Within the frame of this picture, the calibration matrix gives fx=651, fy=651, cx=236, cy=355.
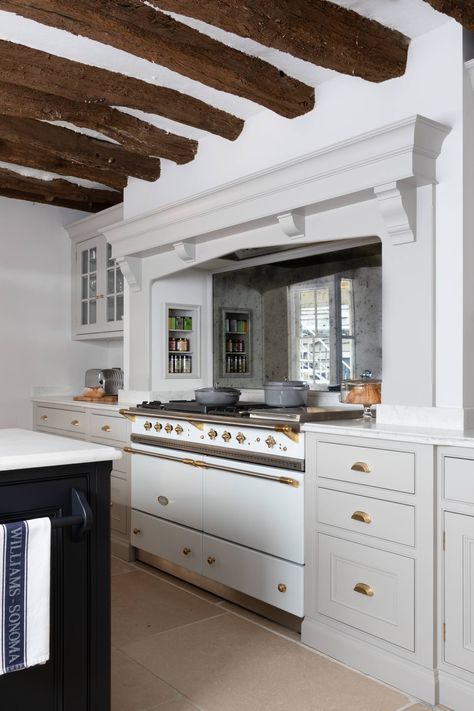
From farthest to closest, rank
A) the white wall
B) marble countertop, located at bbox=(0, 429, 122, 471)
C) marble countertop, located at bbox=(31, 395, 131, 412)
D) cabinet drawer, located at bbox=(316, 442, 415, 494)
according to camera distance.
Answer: the white wall → marble countertop, located at bbox=(31, 395, 131, 412) → cabinet drawer, located at bbox=(316, 442, 415, 494) → marble countertop, located at bbox=(0, 429, 122, 471)

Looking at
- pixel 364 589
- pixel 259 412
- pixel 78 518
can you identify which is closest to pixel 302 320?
pixel 259 412

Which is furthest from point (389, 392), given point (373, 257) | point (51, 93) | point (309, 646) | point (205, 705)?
point (51, 93)

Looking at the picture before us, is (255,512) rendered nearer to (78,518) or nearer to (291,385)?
(291,385)

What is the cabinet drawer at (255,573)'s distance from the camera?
2910 millimetres

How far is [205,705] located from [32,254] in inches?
158

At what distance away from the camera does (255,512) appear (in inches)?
123

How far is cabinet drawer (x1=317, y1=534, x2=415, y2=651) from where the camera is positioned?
2.47m

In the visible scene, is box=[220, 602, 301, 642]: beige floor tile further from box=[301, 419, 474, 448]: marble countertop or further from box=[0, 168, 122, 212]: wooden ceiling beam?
box=[0, 168, 122, 212]: wooden ceiling beam

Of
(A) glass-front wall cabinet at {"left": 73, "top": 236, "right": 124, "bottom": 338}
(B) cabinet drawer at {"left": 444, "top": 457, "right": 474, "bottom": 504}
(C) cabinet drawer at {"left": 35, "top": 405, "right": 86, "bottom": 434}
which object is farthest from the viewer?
(A) glass-front wall cabinet at {"left": 73, "top": 236, "right": 124, "bottom": 338}

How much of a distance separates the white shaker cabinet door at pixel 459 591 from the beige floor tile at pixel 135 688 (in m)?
1.05

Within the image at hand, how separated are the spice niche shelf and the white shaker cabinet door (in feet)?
8.26

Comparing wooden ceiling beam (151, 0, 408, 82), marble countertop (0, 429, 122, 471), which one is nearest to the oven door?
marble countertop (0, 429, 122, 471)

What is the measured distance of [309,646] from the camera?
2.83 metres

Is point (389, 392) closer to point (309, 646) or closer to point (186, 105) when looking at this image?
point (309, 646)
